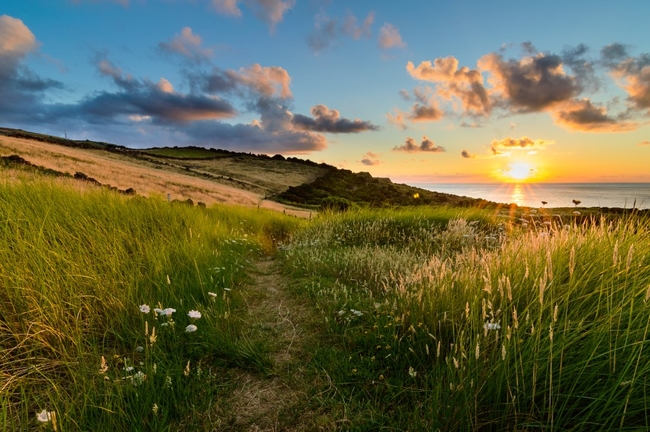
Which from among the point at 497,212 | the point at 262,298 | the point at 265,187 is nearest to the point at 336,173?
the point at 265,187

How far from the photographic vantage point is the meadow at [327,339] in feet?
7.13

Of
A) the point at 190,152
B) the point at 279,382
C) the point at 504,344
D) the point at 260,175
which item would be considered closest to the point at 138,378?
the point at 279,382

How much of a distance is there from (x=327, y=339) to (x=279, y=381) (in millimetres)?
959

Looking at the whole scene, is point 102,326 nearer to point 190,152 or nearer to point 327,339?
point 327,339

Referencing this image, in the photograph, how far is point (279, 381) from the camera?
11.0ft

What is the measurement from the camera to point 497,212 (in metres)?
13.5

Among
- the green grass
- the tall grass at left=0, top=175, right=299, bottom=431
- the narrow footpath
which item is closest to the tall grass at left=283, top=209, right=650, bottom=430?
the narrow footpath

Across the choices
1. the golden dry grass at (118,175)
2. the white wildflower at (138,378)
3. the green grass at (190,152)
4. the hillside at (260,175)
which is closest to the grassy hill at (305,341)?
the white wildflower at (138,378)

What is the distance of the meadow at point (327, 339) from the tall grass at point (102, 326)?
24 mm

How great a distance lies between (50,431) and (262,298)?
385cm

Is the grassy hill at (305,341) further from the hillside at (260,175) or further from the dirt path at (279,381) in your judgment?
the hillside at (260,175)

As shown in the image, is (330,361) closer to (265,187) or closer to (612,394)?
(612,394)

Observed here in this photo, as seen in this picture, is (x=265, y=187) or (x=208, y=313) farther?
(x=265, y=187)

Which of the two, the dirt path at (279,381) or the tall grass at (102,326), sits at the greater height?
the tall grass at (102,326)
